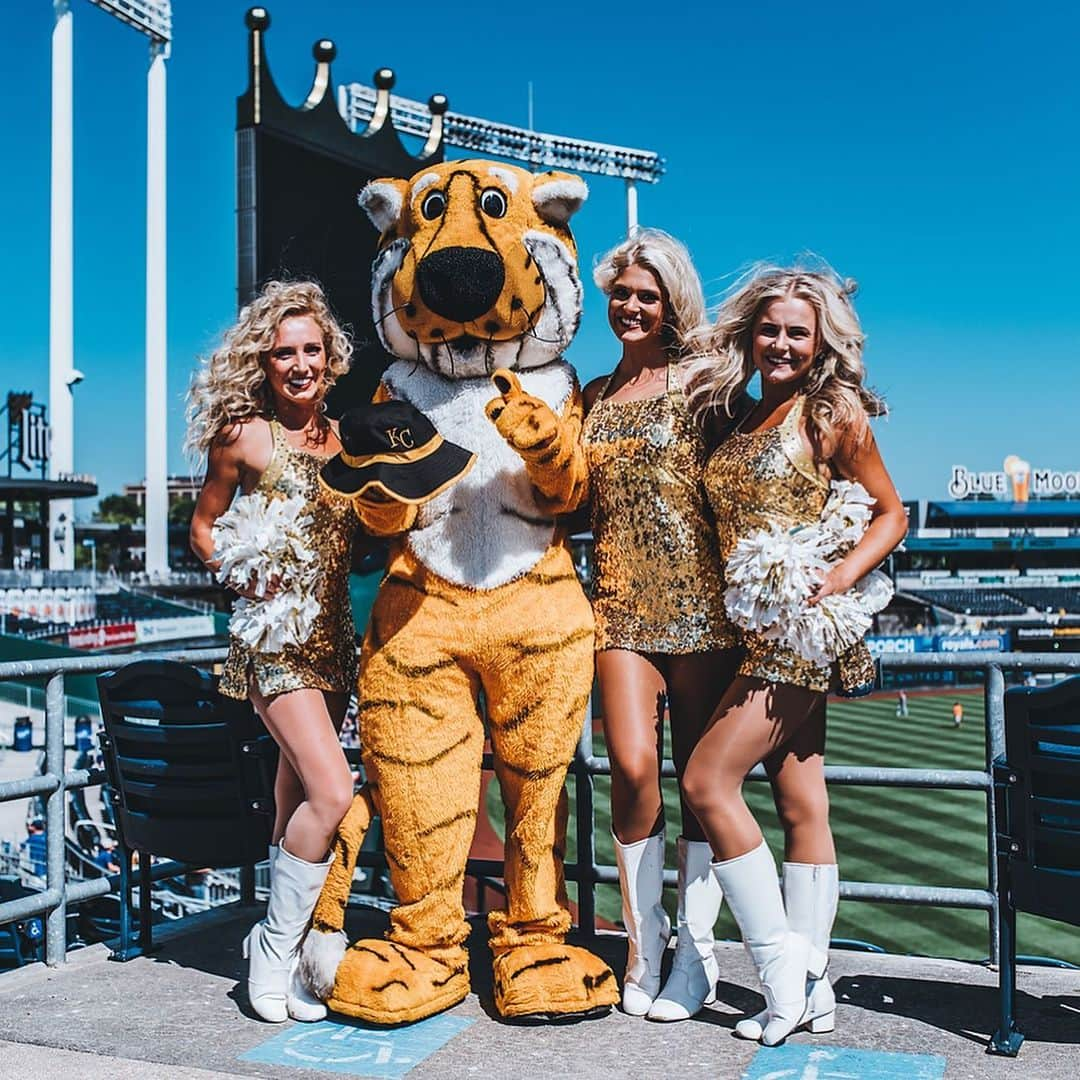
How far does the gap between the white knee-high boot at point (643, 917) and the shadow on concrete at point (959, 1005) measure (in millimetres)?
484

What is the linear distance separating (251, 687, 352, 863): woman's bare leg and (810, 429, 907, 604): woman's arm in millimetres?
1196

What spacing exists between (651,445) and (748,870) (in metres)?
0.99

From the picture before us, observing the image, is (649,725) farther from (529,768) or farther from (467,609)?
(467,609)

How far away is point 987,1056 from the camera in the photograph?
8.20 ft

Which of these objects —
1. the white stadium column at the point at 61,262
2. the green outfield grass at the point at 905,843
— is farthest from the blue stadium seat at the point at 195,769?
the white stadium column at the point at 61,262

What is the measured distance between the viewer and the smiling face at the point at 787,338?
8.89 ft

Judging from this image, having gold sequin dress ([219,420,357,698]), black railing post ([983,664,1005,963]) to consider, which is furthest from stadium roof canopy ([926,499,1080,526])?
gold sequin dress ([219,420,357,698])

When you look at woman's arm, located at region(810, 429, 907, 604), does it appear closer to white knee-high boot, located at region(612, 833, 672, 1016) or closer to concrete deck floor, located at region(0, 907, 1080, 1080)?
white knee-high boot, located at region(612, 833, 672, 1016)

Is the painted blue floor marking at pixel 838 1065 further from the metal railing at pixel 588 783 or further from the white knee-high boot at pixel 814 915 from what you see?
the metal railing at pixel 588 783

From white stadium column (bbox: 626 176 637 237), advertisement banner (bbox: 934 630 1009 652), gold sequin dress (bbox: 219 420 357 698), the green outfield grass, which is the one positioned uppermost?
white stadium column (bbox: 626 176 637 237)

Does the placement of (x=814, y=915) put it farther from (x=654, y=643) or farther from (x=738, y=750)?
(x=654, y=643)

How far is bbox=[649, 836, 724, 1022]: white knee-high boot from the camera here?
107 inches

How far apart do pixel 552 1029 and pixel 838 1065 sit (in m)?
0.63

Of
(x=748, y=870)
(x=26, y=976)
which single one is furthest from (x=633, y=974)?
(x=26, y=976)
